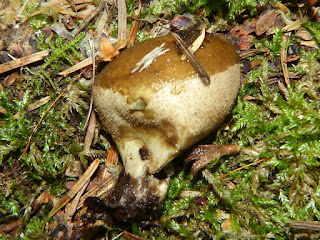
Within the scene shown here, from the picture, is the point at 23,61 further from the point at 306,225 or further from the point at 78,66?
the point at 306,225

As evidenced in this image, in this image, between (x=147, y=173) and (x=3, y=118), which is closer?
(x=147, y=173)

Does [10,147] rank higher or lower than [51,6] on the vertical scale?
lower

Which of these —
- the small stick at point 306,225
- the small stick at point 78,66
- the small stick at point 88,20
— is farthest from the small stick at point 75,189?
the small stick at point 306,225

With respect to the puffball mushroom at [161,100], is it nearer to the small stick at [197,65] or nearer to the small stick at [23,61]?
the small stick at [197,65]

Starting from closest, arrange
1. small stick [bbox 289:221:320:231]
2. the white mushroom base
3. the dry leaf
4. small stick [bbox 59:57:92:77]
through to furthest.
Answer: the white mushroom base → small stick [bbox 289:221:320:231] → the dry leaf → small stick [bbox 59:57:92:77]

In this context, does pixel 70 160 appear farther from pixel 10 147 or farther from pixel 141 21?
pixel 141 21

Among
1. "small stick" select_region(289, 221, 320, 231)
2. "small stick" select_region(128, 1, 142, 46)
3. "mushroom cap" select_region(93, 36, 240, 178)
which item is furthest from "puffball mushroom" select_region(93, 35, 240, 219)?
"small stick" select_region(289, 221, 320, 231)

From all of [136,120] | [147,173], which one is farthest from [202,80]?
[147,173]

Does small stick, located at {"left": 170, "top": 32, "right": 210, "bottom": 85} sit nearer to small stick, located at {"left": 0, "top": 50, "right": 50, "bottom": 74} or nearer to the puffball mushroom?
the puffball mushroom
